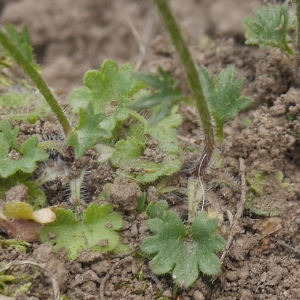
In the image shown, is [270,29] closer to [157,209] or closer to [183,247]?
[157,209]

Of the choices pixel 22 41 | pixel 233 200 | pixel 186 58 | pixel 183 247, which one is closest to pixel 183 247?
pixel 183 247

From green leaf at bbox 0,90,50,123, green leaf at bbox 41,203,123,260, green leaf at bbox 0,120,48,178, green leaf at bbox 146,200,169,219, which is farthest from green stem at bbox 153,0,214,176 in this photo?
green leaf at bbox 0,90,50,123

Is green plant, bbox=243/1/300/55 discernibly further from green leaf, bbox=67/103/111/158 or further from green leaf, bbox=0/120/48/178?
green leaf, bbox=0/120/48/178

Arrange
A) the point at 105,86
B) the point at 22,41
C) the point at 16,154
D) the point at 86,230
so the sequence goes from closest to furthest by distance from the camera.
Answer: the point at 86,230 → the point at 16,154 → the point at 105,86 → the point at 22,41

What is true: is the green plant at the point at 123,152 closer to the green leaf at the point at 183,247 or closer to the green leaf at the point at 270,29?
the green leaf at the point at 183,247

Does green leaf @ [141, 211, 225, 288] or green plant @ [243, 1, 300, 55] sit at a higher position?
green plant @ [243, 1, 300, 55]

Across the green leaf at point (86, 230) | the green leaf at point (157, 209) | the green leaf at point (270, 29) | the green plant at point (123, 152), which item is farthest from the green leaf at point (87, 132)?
the green leaf at point (270, 29)
